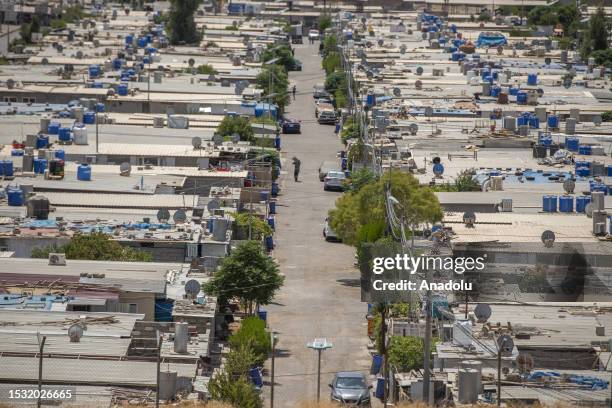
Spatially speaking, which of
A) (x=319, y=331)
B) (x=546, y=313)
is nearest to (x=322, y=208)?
(x=319, y=331)

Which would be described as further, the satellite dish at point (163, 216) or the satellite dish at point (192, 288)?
the satellite dish at point (163, 216)

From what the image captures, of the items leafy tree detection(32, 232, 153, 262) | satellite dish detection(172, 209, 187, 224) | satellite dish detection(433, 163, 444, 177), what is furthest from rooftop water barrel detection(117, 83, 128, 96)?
leafy tree detection(32, 232, 153, 262)

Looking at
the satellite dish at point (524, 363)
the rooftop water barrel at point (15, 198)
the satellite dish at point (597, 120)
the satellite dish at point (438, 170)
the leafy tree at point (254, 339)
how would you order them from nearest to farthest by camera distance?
the satellite dish at point (524, 363) < the leafy tree at point (254, 339) < the rooftop water barrel at point (15, 198) < the satellite dish at point (438, 170) < the satellite dish at point (597, 120)

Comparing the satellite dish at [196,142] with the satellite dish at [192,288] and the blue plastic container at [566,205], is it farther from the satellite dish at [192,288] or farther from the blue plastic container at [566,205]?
the satellite dish at [192,288]

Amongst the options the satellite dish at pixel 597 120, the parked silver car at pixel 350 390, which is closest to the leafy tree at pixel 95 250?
the parked silver car at pixel 350 390

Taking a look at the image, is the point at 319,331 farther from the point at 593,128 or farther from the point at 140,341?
the point at 593,128

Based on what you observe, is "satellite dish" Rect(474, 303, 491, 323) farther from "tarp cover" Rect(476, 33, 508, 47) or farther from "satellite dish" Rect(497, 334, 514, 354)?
"tarp cover" Rect(476, 33, 508, 47)

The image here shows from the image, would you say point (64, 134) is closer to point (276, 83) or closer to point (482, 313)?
point (276, 83)
